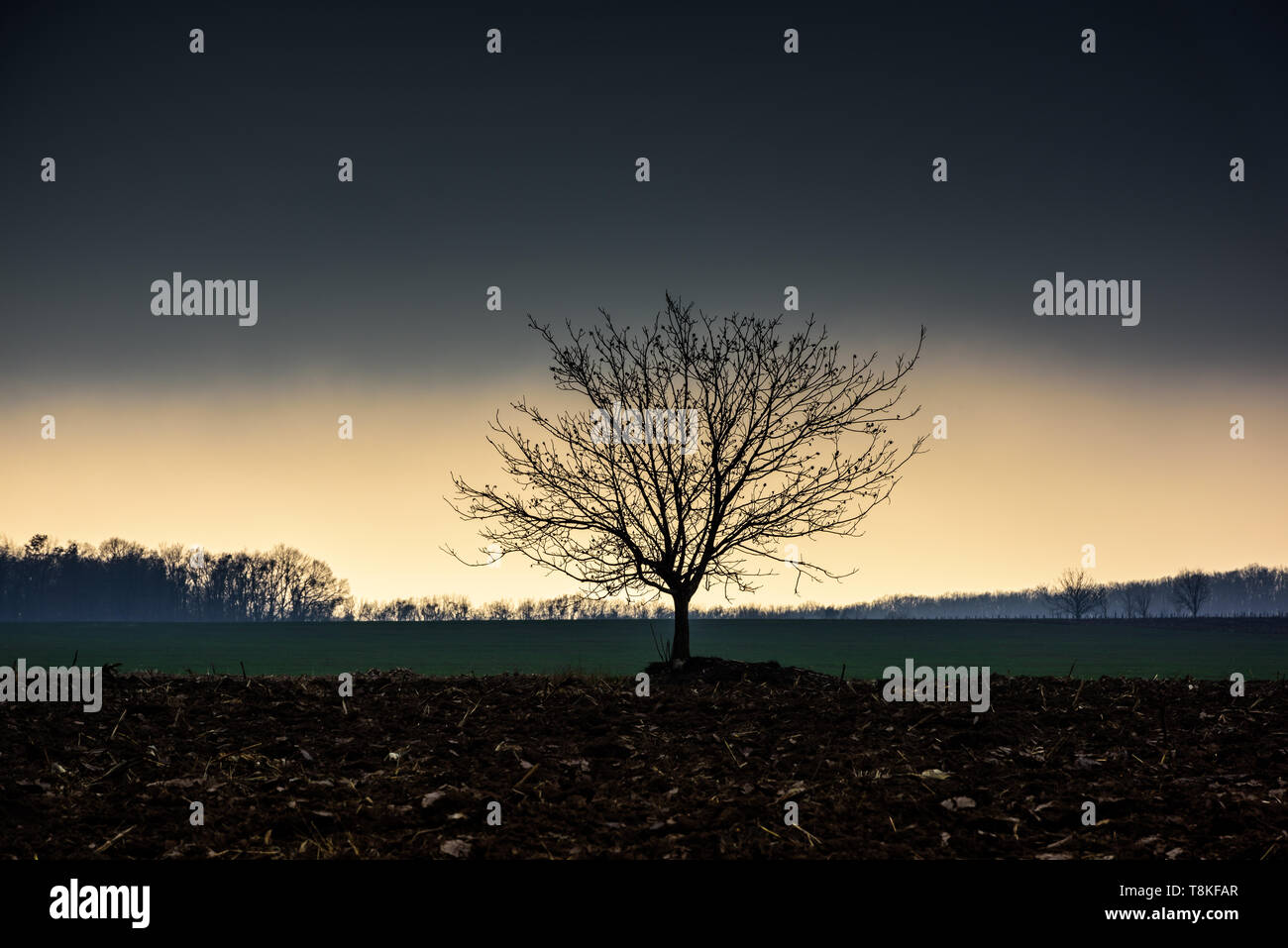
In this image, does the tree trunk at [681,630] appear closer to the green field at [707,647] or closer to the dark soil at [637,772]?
the dark soil at [637,772]

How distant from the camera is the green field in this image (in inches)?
1415

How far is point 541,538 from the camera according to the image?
733 inches

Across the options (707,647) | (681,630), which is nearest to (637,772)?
(681,630)

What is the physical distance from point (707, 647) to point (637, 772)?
38.1 meters

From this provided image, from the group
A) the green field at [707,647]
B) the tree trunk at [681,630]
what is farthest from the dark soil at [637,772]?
the green field at [707,647]

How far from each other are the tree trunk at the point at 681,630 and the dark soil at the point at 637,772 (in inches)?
102

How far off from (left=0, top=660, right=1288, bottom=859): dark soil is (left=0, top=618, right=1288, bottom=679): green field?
13134 mm

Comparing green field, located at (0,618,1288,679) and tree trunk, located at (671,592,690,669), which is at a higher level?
tree trunk, located at (671,592,690,669)

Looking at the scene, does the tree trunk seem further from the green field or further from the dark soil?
the green field

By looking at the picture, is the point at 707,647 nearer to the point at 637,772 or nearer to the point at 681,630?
the point at 681,630

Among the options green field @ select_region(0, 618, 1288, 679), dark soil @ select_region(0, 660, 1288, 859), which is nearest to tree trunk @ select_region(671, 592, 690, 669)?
dark soil @ select_region(0, 660, 1288, 859)

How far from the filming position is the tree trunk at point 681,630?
59.2ft
